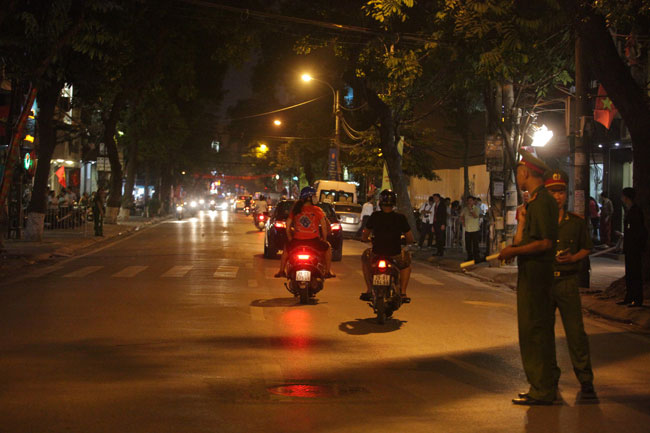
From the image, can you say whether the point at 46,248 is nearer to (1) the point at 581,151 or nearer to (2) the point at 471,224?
(2) the point at 471,224

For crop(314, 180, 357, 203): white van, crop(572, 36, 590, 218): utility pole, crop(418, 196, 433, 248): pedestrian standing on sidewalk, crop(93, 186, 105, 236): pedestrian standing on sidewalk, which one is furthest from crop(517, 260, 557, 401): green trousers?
crop(314, 180, 357, 203): white van

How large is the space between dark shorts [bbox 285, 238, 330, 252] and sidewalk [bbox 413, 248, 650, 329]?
Answer: 15.8ft

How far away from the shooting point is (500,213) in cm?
2275

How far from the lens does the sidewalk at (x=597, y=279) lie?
520 inches

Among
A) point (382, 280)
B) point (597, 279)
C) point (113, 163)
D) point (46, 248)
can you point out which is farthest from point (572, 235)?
point (113, 163)

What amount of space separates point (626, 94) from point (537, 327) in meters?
8.91

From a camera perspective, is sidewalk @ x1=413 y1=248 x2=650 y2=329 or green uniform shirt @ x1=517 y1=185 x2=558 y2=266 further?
sidewalk @ x1=413 y1=248 x2=650 y2=329

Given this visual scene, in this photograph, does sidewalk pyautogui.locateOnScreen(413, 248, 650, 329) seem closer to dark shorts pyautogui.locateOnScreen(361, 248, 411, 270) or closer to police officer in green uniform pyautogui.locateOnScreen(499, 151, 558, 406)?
dark shorts pyautogui.locateOnScreen(361, 248, 411, 270)

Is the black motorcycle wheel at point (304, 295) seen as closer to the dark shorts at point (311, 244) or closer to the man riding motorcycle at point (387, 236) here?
the dark shorts at point (311, 244)

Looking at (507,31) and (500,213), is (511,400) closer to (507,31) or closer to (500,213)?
(507,31)

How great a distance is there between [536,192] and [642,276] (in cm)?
823

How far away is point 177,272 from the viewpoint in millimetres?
18703

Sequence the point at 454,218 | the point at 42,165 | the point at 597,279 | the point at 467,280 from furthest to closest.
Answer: the point at 42,165 → the point at 454,218 → the point at 467,280 → the point at 597,279

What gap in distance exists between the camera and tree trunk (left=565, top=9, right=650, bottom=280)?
14633 millimetres
